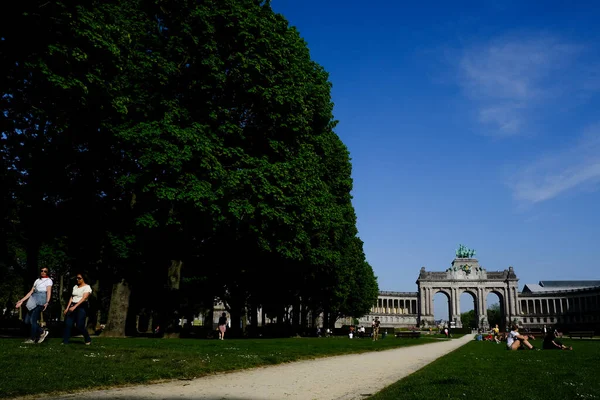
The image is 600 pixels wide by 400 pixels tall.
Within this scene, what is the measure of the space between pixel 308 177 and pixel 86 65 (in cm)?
1245

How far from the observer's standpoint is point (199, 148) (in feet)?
68.6

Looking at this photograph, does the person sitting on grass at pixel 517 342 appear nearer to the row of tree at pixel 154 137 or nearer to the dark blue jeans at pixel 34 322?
the row of tree at pixel 154 137

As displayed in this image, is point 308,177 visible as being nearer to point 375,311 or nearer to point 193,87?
point 193,87

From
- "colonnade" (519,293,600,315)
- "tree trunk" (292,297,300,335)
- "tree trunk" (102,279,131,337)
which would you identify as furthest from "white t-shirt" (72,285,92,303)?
"colonnade" (519,293,600,315)

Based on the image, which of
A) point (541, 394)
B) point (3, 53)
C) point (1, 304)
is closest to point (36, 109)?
point (3, 53)

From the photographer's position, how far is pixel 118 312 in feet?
80.6

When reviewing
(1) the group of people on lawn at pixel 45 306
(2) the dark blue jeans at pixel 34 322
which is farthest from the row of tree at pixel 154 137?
(2) the dark blue jeans at pixel 34 322

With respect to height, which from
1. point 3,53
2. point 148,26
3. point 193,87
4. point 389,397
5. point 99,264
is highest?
point 148,26

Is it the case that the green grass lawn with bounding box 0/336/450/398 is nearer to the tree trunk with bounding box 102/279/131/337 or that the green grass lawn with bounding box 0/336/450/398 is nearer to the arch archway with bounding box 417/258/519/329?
the tree trunk with bounding box 102/279/131/337

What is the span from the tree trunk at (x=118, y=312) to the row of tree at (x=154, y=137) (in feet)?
0.21

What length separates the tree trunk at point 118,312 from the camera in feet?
79.6

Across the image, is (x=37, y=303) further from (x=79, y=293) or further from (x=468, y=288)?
(x=468, y=288)

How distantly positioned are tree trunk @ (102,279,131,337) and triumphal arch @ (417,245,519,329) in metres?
139

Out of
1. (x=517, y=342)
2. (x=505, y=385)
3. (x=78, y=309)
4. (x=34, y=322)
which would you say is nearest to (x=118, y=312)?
(x=78, y=309)
